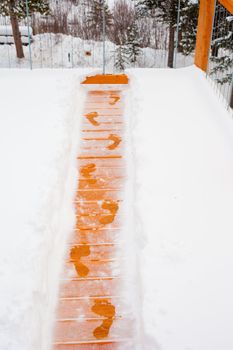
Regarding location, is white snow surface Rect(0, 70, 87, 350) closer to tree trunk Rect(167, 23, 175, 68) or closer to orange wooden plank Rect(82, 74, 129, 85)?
orange wooden plank Rect(82, 74, 129, 85)

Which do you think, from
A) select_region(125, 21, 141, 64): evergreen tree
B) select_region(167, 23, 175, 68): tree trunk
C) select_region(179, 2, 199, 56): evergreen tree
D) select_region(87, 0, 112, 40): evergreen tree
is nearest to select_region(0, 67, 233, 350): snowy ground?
select_region(179, 2, 199, 56): evergreen tree

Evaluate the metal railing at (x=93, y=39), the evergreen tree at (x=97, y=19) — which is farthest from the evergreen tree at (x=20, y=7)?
the evergreen tree at (x=97, y=19)

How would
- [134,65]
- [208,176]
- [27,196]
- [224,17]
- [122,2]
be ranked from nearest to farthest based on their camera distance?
[27,196]
[208,176]
[224,17]
[134,65]
[122,2]

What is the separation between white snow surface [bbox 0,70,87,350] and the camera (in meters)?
2.13

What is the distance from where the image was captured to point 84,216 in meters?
3.09

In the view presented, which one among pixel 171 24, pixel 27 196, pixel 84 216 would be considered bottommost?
pixel 84 216

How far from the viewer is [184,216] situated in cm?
277

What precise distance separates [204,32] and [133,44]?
17.1 feet

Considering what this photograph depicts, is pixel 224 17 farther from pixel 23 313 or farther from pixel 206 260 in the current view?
pixel 23 313

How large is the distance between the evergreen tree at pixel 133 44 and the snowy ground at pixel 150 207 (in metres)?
5.38

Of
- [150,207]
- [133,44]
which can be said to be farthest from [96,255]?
[133,44]

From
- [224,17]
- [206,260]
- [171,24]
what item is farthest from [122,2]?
[206,260]

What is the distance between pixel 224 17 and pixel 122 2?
7390 mm

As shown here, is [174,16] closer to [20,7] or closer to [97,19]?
[97,19]
